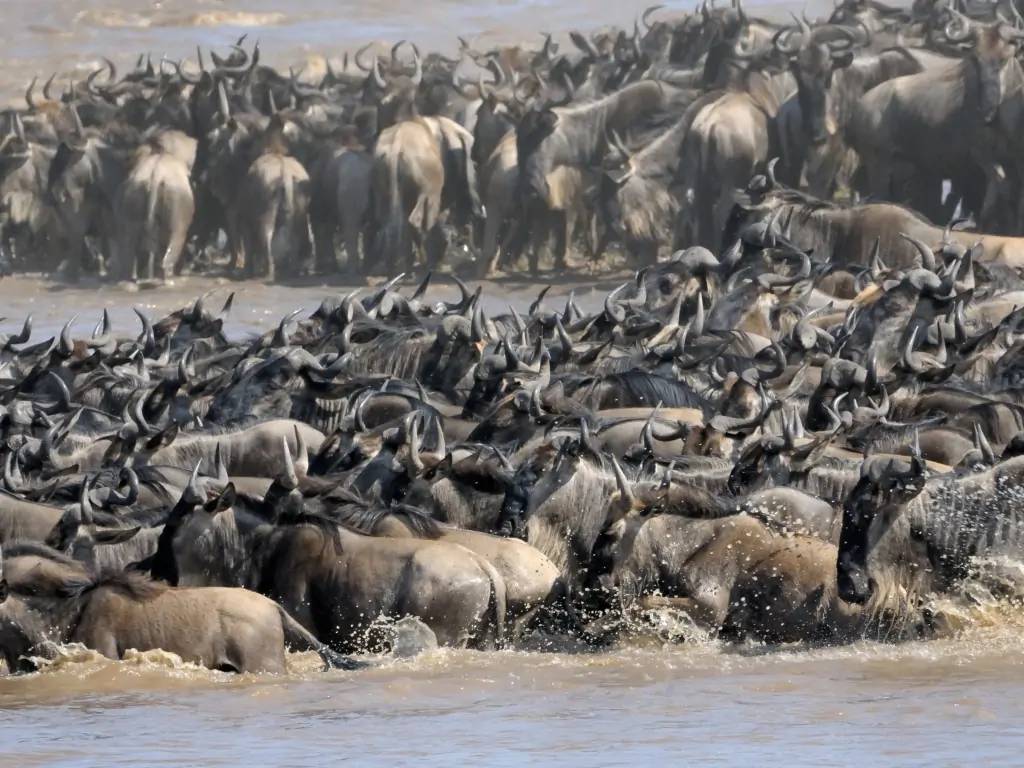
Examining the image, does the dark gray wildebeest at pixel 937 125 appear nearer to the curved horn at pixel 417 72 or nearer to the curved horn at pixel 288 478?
the curved horn at pixel 417 72

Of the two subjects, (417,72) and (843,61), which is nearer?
(843,61)

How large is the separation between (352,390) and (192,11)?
23.7 meters

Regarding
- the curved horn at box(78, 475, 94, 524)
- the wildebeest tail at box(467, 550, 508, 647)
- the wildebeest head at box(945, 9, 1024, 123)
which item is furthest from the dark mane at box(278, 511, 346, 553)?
the wildebeest head at box(945, 9, 1024, 123)

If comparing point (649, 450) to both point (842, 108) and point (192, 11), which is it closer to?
point (842, 108)

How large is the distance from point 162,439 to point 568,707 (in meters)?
3.74

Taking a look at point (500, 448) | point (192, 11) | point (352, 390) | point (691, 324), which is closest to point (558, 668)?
point (500, 448)

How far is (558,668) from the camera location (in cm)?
979

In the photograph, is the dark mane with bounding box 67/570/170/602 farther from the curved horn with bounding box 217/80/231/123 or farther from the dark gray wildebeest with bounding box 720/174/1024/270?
the curved horn with bounding box 217/80/231/123

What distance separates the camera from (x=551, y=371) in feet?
46.4

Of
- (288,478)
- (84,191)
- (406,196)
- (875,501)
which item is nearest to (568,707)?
(288,478)

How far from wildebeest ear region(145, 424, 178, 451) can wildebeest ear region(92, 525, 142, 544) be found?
159 centimetres

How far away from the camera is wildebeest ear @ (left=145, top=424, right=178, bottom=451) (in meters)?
12.2

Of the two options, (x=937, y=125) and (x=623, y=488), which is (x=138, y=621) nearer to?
(x=623, y=488)

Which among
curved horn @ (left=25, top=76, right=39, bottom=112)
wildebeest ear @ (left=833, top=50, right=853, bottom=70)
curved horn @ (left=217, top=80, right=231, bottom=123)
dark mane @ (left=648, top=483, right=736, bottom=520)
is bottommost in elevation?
curved horn @ (left=25, top=76, right=39, bottom=112)
